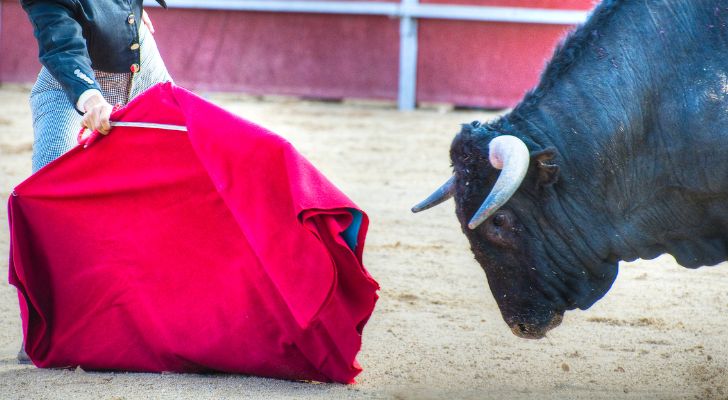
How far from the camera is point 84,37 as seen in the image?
3.05 m

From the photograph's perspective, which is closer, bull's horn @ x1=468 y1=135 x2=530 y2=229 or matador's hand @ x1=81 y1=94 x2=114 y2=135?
bull's horn @ x1=468 y1=135 x2=530 y2=229

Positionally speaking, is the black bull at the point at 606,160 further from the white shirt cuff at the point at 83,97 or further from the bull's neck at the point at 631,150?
the white shirt cuff at the point at 83,97

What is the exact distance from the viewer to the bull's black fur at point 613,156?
2.71 metres

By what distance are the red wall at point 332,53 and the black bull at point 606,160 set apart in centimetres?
598

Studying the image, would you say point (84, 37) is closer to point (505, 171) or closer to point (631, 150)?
point (505, 171)

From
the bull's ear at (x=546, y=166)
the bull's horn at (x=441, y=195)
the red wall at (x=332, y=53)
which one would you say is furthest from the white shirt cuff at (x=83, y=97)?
the red wall at (x=332, y=53)

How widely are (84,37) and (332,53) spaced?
20.5ft

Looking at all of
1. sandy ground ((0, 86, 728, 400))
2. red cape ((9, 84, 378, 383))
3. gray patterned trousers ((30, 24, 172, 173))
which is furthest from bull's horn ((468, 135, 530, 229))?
gray patterned trousers ((30, 24, 172, 173))

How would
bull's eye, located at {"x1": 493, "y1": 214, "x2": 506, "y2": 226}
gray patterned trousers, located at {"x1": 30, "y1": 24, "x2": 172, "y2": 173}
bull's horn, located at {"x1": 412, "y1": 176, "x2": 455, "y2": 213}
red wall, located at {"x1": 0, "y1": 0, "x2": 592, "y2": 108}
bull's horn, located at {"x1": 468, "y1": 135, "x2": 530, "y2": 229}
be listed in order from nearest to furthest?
bull's horn, located at {"x1": 468, "y1": 135, "x2": 530, "y2": 229} → bull's eye, located at {"x1": 493, "y1": 214, "x2": 506, "y2": 226} → bull's horn, located at {"x1": 412, "y1": 176, "x2": 455, "y2": 213} → gray patterned trousers, located at {"x1": 30, "y1": 24, "x2": 172, "y2": 173} → red wall, located at {"x1": 0, "y1": 0, "x2": 592, "y2": 108}

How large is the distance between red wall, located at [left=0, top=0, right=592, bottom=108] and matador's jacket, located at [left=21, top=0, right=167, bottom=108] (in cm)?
592

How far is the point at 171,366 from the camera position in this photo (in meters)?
2.99

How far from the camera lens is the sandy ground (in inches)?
114

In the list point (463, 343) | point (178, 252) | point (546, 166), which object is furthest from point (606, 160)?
point (178, 252)

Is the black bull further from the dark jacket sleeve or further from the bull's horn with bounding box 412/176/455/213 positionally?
the dark jacket sleeve
